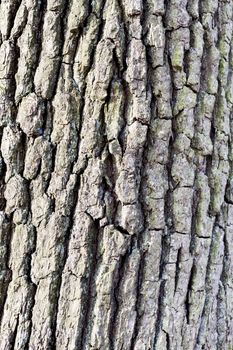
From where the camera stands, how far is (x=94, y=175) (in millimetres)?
1248

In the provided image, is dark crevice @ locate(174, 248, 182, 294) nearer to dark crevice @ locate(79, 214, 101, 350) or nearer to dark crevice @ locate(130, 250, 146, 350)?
dark crevice @ locate(130, 250, 146, 350)

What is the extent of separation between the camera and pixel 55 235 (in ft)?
4.10

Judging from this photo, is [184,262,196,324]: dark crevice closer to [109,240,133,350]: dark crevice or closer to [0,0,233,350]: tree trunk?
[0,0,233,350]: tree trunk

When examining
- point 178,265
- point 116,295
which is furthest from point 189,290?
point 116,295

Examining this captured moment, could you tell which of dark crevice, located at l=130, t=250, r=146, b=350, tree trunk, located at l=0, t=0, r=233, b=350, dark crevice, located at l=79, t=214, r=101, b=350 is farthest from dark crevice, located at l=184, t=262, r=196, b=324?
dark crevice, located at l=79, t=214, r=101, b=350

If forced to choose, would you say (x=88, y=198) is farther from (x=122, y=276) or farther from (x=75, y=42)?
(x=75, y=42)

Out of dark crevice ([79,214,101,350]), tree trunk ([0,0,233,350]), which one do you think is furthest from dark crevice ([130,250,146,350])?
dark crevice ([79,214,101,350])

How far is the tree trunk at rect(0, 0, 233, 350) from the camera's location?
1.25 metres

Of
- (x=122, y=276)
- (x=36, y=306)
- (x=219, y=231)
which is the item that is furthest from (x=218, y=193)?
(x=36, y=306)

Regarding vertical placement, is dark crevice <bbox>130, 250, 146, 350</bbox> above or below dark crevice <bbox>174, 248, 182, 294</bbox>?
below

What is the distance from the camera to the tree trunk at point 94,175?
1246 mm

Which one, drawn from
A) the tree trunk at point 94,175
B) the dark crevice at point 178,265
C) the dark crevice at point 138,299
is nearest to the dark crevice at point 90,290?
the tree trunk at point 94,175

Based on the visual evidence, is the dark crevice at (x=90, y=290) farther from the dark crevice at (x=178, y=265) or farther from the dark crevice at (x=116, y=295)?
the dark crevice at (x=178, y=265)

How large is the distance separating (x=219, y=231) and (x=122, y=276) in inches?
13.2
